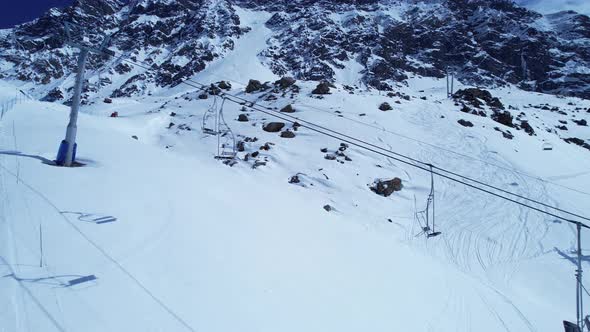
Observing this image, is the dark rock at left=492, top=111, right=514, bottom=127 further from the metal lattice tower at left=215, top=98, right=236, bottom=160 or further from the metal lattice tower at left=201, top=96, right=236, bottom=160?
the metal lattice tower at left=215, top=98, right=236, bottom=160

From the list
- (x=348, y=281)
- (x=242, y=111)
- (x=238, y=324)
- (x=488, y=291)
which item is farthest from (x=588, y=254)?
(x=242, y=111)

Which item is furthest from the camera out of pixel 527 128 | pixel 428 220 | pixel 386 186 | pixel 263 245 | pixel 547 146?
pixel 527 128

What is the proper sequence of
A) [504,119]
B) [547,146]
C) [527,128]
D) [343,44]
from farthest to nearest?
[343,44], [504,119], [527,128], [547,146]

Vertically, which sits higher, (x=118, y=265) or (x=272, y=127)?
(x=118, y=265)

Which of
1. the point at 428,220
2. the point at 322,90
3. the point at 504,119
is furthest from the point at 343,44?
the point at 428,220

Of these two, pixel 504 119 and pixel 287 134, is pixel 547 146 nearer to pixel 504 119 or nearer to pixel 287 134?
pixel 504 119

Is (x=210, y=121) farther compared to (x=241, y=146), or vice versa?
(x=210, y=121)

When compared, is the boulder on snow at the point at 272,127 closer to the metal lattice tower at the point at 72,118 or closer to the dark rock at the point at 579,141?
the metal lattice tower at the point at 72,118

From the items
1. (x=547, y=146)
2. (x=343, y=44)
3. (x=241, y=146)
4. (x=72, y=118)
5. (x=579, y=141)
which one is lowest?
(x=579, y=141)
